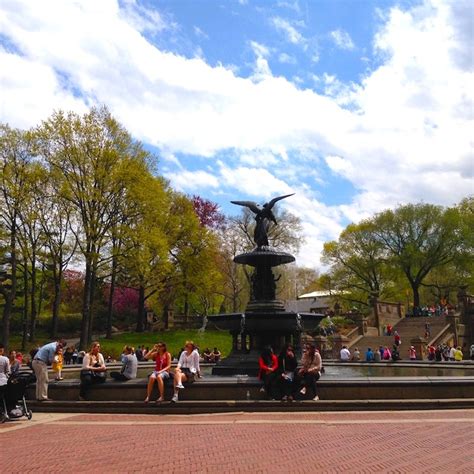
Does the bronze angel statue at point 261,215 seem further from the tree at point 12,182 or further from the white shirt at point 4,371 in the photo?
the tree at point 12,182

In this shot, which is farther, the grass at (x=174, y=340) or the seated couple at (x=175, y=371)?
the grass at (x=174, y=340)

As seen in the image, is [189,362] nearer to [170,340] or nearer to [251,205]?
[251,205]

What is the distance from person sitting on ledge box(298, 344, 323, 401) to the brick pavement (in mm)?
918

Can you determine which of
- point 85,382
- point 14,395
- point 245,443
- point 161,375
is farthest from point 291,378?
point 14,395

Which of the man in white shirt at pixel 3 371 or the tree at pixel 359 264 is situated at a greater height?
the tree at pixel 359 264

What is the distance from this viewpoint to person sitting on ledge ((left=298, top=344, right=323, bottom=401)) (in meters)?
11.7

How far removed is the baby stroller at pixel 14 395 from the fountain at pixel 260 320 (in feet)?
22.2

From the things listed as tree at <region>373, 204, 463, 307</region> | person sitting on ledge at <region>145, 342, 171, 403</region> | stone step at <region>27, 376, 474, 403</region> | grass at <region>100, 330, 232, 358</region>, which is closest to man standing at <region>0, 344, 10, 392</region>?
stone step at <region>27, 376, 474, 403</region>

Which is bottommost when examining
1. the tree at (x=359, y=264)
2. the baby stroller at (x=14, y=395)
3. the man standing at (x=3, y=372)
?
the baby stroller at (x=14, y=395)

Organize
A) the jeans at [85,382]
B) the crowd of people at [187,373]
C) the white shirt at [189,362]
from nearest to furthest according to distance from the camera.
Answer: the crowd of people at [187,373] < the white shirt at [189,362] < the jeans at [85,382]

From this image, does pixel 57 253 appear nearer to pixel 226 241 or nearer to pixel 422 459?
pixel 226 241

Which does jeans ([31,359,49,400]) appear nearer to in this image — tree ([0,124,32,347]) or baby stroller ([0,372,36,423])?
baby stroller ([0,372,36,423])

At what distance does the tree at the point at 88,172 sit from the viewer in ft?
109

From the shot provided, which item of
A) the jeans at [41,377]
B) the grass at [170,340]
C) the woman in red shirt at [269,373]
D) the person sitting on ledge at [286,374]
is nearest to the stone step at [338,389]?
the woman in red shirt at [269,373]
